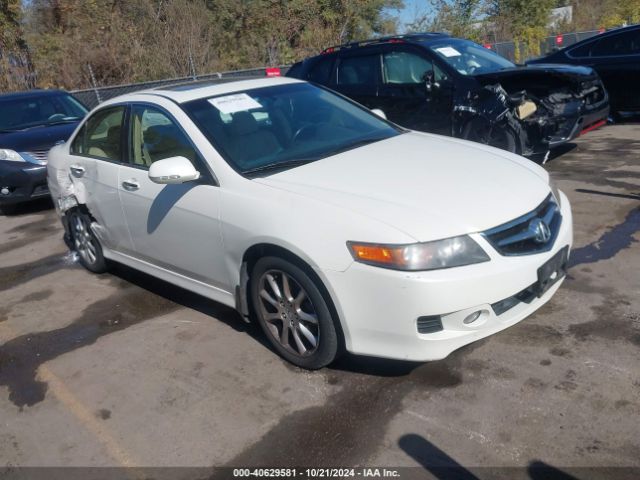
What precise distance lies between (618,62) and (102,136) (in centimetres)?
808

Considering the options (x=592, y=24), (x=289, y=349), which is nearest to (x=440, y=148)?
(x=289, y=349)

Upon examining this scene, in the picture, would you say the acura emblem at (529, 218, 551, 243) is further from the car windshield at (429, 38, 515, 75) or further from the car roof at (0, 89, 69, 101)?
the car roof at (0, 89, 69, 101)

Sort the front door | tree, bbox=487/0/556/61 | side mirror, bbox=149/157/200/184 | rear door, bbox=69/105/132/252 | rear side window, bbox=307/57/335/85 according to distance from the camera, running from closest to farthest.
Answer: side mirror, bbox=149/157/200/184 < the front door < rear door, bbox=69/105/132/252 < rear side window, bbox=307/57/335/85 < tree, bbox=487/0/556/61

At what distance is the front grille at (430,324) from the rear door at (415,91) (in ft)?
16.1

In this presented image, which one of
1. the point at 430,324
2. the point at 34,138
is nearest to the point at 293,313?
the point at 430,324

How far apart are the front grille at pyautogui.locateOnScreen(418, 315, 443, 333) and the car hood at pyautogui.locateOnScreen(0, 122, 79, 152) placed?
705 cm

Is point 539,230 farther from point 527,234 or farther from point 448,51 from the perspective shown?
point 448,51

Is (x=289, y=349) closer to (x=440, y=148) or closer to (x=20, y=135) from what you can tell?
(x=440, y=148)

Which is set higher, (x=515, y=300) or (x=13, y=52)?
(x=13, y=52)

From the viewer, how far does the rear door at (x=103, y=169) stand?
487 cm

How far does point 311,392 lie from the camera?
3500 mm

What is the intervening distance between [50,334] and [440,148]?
3.15m

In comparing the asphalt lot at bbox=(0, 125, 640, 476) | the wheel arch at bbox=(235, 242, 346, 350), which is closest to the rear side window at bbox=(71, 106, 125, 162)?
the asphalt lot at bbox=(0, 125, 640, 476)

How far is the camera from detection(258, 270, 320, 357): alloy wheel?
354 cm
